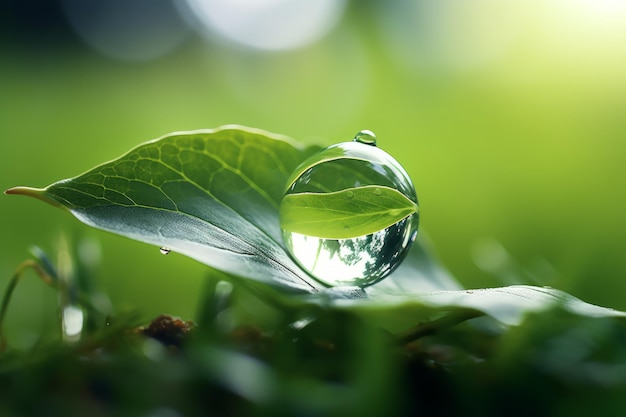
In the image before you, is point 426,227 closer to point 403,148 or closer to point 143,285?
point 403,148

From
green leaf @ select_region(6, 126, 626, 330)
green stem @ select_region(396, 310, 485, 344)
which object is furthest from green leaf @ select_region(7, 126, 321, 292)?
green stem @ select_region(396, 310, 485, 344)

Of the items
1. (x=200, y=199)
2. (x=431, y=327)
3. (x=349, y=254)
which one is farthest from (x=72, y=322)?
(x=431, y=327)

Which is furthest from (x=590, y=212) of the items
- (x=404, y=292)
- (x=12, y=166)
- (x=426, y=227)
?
(x=12, y=166)

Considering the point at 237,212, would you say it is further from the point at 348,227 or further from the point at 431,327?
the point at 431,327

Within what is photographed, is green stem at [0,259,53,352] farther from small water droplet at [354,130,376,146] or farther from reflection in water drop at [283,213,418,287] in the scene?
small water droplet at [354,130,376,146]

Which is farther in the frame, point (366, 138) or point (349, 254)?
point (366, 138)

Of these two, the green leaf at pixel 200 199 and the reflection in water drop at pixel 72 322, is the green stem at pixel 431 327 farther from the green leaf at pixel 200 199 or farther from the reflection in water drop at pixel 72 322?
the reflection in water drop at pixel 72 322

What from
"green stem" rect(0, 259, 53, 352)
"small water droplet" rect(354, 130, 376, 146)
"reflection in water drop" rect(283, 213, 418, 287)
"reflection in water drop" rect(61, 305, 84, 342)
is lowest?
"reflection in water drop" rect(61, 305, 84, 342)
